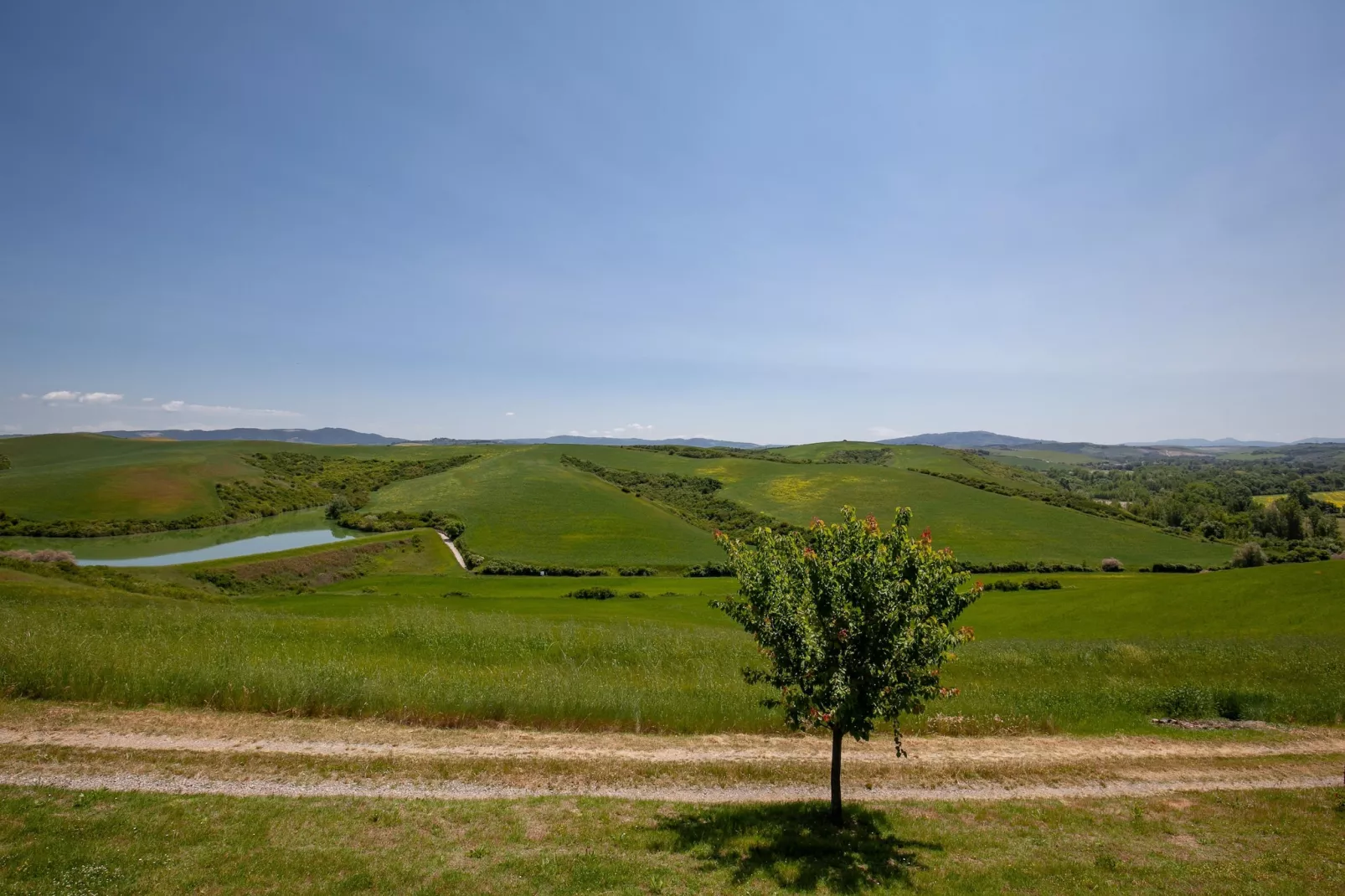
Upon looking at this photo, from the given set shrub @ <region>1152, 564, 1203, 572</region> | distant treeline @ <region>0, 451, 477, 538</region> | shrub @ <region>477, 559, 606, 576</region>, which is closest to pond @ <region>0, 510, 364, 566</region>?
distant treeline @ <region>0, 451, 477, 538</region>

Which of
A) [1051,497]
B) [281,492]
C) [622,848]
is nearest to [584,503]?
[281,492]

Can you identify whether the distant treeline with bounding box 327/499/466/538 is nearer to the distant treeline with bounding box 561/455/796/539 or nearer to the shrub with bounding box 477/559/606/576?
the shrub with bounding box 477/559/606/576

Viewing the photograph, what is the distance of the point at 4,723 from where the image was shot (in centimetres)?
1363

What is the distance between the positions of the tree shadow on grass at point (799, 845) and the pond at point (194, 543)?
57890mm

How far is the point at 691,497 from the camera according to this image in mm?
115188

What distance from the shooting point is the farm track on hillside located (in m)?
12.1

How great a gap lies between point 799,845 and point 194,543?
83.2 m

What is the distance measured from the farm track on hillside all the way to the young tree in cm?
404

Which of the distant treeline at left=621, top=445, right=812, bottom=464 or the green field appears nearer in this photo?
the green field

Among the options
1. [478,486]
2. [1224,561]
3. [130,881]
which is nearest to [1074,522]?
[1224,561]

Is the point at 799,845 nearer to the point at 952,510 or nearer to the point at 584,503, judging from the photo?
the point at 584,503

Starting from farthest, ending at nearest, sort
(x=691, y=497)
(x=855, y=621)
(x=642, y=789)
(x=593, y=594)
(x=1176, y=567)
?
(x=691, y=497), (x=1176, y=567), (x=593, y=594), (x=642, y=789), (x=855, y=621)

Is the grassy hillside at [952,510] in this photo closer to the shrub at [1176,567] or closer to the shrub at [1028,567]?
the shrub at [1176,567]

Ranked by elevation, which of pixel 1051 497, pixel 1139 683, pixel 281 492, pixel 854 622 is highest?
pixel 854 622
